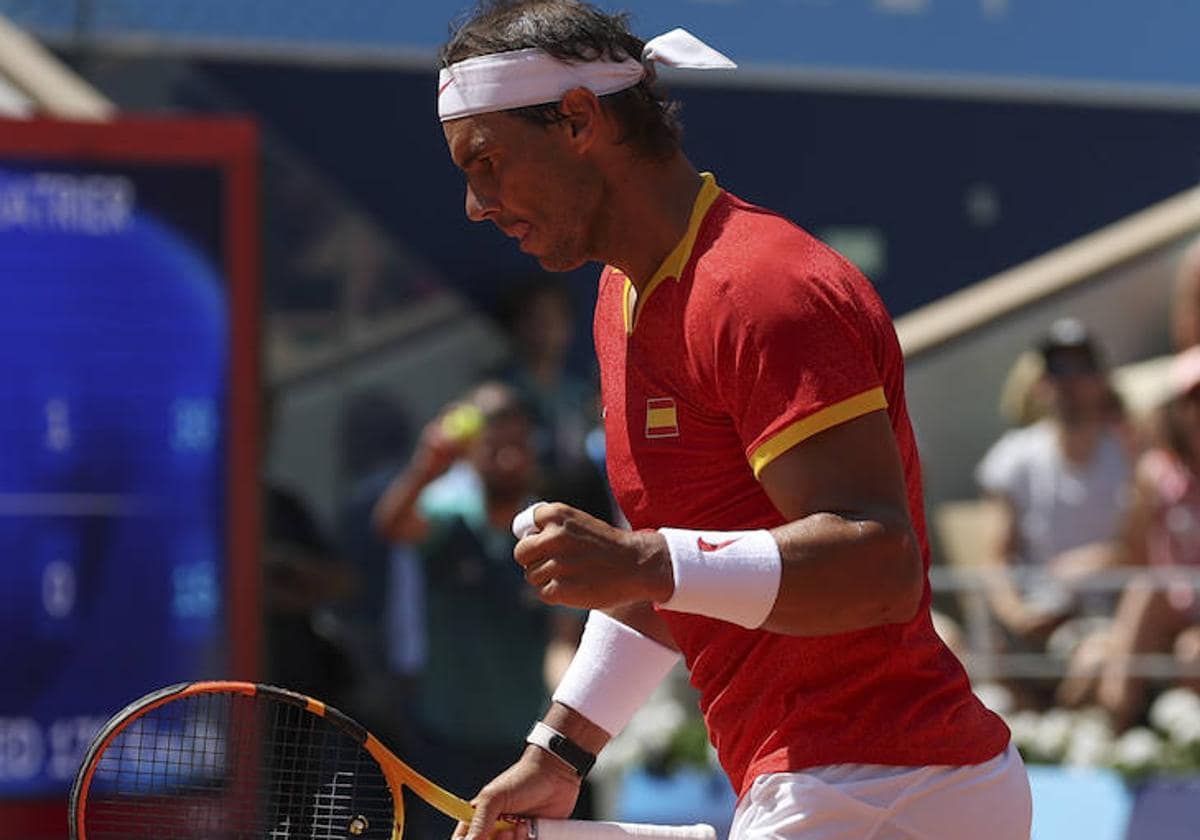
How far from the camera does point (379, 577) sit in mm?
8156

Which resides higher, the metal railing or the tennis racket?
the tennis racket

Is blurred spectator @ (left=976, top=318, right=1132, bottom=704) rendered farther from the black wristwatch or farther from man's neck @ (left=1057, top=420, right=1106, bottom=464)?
the black wristwatch

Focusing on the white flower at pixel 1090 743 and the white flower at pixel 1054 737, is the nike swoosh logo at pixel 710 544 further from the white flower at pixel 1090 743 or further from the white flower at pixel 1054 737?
the white flower at pixel 1054 737

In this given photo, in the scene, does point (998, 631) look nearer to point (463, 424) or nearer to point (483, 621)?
point (483, 621)

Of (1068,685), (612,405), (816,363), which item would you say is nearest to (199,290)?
(1068,685)

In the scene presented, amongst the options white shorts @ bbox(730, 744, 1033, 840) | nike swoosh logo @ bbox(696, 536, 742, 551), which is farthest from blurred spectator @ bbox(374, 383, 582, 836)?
nike swoosh logo @ bbox(696, 536, 742, 551)

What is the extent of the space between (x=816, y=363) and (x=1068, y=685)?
4.72 meters

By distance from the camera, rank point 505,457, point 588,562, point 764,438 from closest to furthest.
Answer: point 588,562 → point 764,438 → point 505,457

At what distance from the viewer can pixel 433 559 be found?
23.9ft

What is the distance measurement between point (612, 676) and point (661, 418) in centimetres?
54

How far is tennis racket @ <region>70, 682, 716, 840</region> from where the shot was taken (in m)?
3.07

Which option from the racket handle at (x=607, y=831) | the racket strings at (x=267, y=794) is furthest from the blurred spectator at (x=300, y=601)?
the racket handle at (x=607, y=831)

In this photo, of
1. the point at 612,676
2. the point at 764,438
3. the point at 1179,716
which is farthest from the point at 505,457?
the point at 764,438

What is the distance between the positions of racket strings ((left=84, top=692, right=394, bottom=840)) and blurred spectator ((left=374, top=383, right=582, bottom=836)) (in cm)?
359
